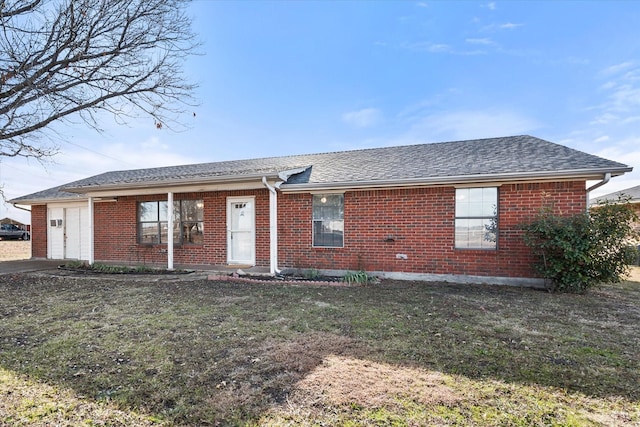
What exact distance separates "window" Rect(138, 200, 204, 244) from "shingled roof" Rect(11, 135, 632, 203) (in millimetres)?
1507

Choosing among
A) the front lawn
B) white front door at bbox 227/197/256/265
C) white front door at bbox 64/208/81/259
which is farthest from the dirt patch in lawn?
white front door at bbox 64/208/81/259

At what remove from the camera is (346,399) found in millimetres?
2764

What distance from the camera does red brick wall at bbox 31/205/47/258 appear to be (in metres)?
13.9

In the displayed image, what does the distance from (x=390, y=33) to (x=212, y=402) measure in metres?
13.0

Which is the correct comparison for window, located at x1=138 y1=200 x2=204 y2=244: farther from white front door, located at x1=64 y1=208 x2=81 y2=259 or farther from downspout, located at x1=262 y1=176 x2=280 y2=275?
white front door, located at x1=64 y1=208 x2=81 y2=259

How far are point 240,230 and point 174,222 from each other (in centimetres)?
257

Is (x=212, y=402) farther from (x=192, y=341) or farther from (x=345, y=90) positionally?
(x=345, y=90)

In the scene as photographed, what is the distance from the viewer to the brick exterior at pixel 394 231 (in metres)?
7.45

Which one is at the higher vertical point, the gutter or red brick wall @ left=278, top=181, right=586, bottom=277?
the gutter

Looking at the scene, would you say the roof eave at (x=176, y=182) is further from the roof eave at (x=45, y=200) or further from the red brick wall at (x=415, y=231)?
the roof eave at (x=45, y=200)

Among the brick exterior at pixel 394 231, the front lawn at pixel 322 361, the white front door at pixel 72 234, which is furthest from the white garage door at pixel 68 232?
the front lawn at pixel 322 361

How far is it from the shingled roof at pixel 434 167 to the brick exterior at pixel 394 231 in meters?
0.47

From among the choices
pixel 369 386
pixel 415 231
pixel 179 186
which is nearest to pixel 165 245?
pixel 179 186

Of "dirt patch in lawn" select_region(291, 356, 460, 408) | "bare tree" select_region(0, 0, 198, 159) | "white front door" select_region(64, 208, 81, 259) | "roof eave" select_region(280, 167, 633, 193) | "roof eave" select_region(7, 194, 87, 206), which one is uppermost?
"bare tree" select_region(0, 0, 198, 159)
